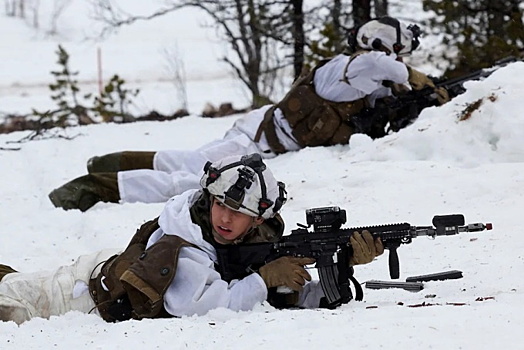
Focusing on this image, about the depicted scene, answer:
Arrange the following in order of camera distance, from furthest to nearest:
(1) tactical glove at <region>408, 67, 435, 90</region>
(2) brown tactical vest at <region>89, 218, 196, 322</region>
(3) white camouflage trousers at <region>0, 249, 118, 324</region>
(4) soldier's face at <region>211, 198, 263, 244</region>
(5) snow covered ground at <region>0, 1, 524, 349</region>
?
(1) tactical glove at <region>408, 67, 435, 90</region>, (3) white camouflage trousers at <region>0, 249, 118, 324</region>, (4) soldier's face at <region>211, 198, 263, 244</region>, (2) brown tactical vest at <region>89, 218, 196, 322</region>, (5) snow covered ground at <region>0, 1, 524, 349</region>

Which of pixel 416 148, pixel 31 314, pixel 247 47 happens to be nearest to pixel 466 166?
pixel 416 148

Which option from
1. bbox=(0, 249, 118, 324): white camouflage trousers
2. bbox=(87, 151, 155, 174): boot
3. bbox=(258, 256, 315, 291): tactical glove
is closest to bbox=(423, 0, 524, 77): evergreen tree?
bbox=(87, 151, 155, 174): boot

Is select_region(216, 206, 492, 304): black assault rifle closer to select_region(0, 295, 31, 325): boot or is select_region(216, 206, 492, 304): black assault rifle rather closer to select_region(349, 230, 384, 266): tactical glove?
select_region(349, 230, 384, 266): tactical glove

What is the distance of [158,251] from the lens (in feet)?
13.0

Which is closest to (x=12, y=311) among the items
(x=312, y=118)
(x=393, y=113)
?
(x=312, y=118)

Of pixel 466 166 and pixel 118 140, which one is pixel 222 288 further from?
pixel 118 140

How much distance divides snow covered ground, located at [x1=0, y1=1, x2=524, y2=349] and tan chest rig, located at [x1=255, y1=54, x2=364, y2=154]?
0.15m

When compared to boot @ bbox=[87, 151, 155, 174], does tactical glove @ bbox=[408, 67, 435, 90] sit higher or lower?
higher

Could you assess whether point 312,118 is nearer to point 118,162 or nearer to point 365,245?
point 118,162

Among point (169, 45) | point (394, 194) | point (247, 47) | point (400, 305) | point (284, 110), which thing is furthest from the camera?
point (169, 45)

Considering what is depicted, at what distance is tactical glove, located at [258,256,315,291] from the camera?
3.97m

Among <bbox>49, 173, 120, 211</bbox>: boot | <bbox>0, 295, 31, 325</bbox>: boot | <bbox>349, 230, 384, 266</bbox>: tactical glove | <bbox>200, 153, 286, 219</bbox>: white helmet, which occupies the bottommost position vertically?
<bbox>49, 173, 120, 211</bbox>: boot

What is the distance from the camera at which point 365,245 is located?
3932mm

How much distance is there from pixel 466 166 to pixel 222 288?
11.1 feet
